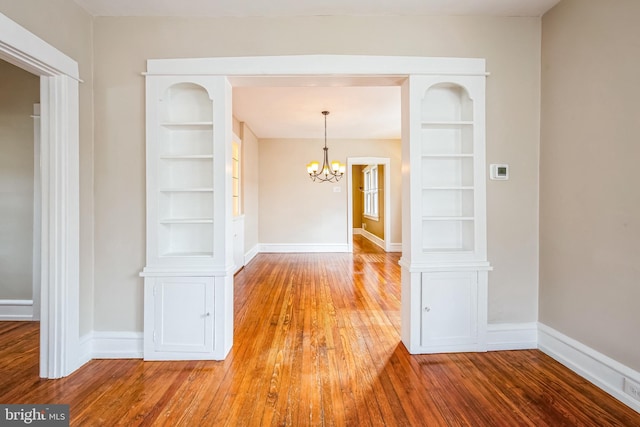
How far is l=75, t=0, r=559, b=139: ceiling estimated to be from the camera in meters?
2.34

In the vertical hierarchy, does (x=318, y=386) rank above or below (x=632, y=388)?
below

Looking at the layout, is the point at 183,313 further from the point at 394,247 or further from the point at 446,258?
the point at 394,247

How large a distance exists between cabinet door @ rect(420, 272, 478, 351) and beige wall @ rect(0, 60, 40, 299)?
3.86 meters

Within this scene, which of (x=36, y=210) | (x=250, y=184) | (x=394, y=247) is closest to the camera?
(x=36, y=210)

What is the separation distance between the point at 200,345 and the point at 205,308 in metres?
0.29

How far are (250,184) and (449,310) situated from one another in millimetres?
4944

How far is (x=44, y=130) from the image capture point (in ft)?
6.95

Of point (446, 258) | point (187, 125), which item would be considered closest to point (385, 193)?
point (446, 258)

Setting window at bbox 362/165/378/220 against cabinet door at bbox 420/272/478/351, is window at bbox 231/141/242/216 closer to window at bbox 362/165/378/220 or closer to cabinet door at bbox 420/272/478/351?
cabinet door at bbox 420/272/478/351

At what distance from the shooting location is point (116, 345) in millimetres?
2447

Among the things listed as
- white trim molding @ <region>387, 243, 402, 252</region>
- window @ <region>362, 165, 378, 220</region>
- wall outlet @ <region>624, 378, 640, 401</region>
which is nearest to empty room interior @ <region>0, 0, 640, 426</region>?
wall outlet @ <region>624, 378, 640, 401</region>

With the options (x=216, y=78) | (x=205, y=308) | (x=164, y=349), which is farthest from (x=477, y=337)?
(x=216, y=78)

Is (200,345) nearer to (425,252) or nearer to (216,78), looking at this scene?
(425,252)

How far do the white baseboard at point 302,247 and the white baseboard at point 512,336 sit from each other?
15.7ft
